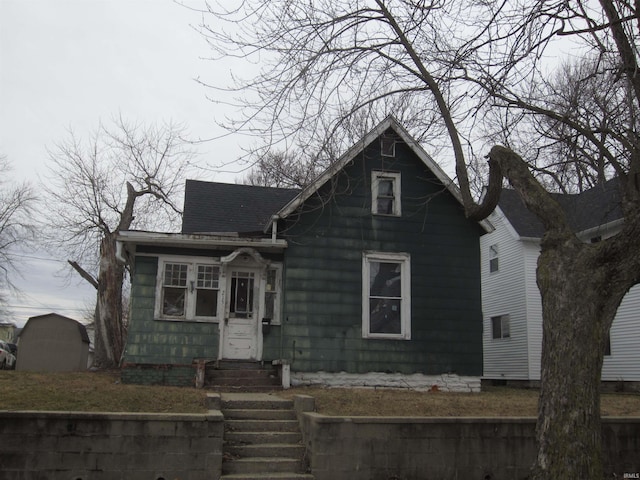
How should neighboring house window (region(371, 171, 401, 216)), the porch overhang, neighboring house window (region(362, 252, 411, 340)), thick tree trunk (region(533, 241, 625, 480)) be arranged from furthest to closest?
1. neighboring house window (region(371, 171, 401, 216))
2. neighboring house window (region(362, 252, 411, 340))
3. the porch overhang
4. thick tree trunk (region(533, 241, 625, 480))

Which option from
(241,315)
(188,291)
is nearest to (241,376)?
(241,315)

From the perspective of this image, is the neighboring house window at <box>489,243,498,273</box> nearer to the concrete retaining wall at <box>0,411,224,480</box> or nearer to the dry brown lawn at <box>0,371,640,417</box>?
the dry brown lawn at <box>0,371,640,417</box>

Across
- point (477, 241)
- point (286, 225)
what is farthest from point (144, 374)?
point (477, 241)

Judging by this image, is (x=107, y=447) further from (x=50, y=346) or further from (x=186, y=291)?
(x=50, y=346)

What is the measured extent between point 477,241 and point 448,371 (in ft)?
10.6

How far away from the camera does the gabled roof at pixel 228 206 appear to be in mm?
14721

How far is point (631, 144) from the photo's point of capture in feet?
30.3

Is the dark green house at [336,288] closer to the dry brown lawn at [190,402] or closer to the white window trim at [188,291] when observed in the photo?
the white window trim at [188,291]

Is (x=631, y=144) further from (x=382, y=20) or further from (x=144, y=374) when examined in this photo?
(x=144, y=374)

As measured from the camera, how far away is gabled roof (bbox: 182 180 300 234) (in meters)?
14.7

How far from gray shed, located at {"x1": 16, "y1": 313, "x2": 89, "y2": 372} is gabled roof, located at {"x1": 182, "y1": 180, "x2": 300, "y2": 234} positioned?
280 inches

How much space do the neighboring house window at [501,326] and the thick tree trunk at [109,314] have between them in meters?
14.3

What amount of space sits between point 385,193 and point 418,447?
776 centimetres

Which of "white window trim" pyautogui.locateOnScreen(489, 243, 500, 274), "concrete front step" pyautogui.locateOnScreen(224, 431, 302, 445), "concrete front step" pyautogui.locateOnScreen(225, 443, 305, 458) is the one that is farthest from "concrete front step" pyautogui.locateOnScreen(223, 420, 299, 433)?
"white window trim" pyautogui.locateOnScreen(489, 243, 500, 274)
